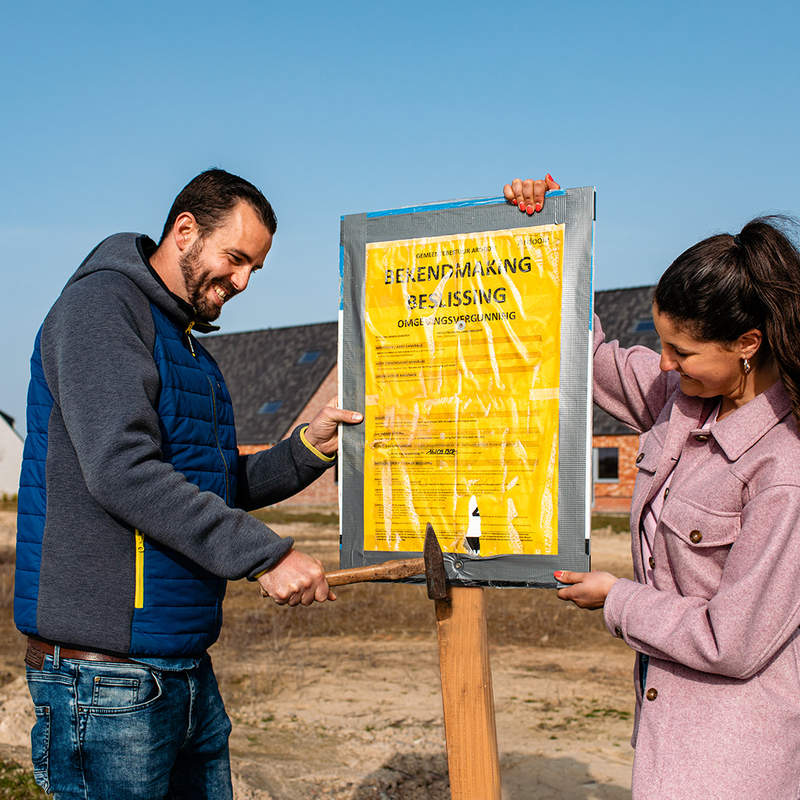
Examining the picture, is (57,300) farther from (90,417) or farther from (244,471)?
(244,471)

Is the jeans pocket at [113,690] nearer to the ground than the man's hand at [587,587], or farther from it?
nearer to the ground

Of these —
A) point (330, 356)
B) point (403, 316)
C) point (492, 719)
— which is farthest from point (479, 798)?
point (330, 356)

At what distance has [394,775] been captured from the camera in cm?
551

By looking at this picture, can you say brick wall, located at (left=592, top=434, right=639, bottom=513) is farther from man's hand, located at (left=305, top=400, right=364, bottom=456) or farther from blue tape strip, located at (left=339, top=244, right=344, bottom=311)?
blue tape strip, located at (left=339, top=244, right=344, bottom=311)

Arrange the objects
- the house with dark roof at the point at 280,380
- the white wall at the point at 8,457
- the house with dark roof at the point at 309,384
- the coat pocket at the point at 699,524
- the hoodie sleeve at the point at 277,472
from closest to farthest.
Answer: the coat pocket at the point at 699,524 < the hoodie sleeve at the point at 277,472 < the house with dark roof at the point at 309,384 < the house with dark roof at the point at 280,380 < the white wall at the point at 8,457

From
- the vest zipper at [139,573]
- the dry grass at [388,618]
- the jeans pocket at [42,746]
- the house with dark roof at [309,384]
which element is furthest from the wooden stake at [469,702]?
the house with dark roof at [309,384]

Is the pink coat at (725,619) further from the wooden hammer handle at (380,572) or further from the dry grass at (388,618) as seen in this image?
the dry grass at (388,618)

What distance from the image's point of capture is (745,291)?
7.47 feet

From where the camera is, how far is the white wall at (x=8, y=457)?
3856 cm

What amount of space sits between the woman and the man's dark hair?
4.40 ft

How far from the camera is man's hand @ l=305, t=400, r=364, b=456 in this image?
3137mm

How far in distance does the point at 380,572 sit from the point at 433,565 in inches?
7.3

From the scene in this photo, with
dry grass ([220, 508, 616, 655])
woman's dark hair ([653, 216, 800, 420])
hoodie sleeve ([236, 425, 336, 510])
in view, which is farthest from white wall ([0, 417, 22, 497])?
woman's dark hair ([653, 216, 800, 420])

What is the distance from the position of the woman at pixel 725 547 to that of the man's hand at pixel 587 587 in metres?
0.03
